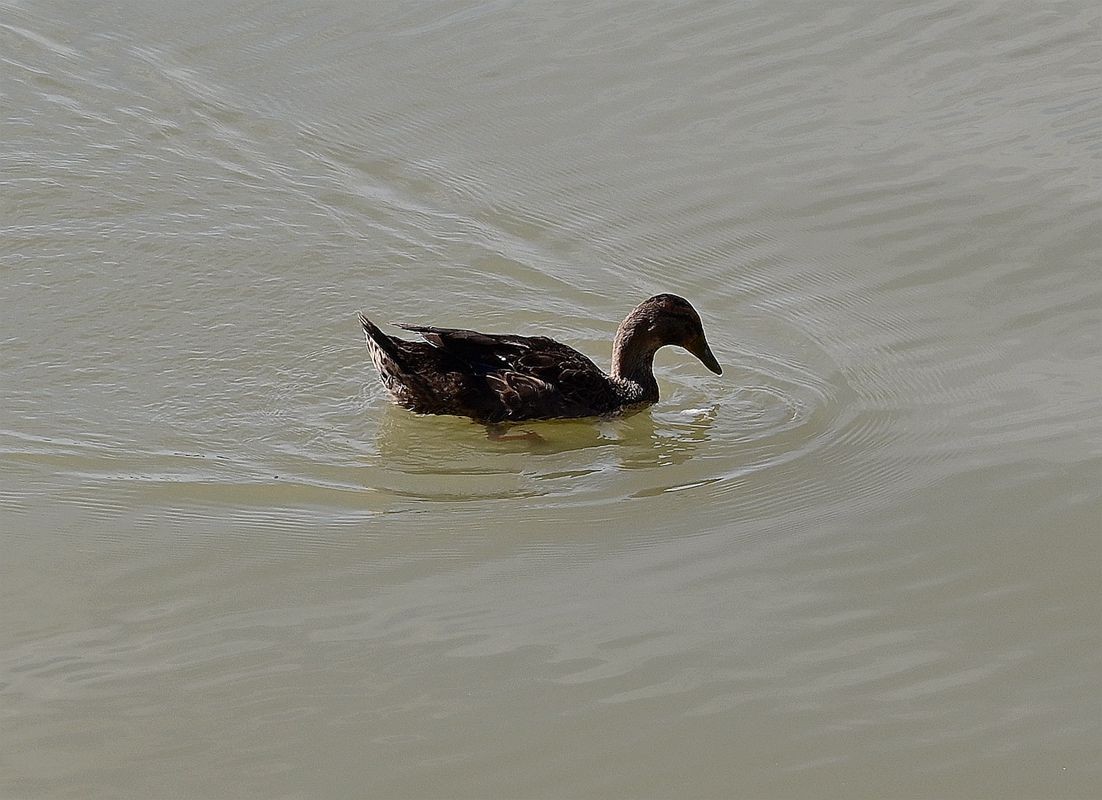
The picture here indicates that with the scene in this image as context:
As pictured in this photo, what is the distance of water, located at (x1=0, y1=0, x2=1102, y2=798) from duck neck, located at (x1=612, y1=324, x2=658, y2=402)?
0.27m

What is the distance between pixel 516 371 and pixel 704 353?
105 centimetres

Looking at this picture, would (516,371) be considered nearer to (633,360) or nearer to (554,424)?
(554,424)

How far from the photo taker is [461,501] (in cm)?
667

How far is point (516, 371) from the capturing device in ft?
25.9

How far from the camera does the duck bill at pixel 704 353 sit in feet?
26.9

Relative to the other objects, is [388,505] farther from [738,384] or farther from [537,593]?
[738,384]

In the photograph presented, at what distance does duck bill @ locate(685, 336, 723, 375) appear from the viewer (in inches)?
322

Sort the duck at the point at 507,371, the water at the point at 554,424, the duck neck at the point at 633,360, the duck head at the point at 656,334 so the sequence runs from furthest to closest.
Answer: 1. the duck neck at the point at 633,360
2. the duck head at the point at 656,334
3. the duck at the point at 507,371
4. the water at the point at 554,424

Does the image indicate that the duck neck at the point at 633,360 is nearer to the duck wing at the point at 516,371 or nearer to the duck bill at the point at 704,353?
the duck bill at the point at 704,353

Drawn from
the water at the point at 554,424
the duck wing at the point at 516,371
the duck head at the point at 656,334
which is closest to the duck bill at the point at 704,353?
the duck head at the point at 656,334

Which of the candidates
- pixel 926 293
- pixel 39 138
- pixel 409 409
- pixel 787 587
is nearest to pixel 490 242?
pixel 409 409

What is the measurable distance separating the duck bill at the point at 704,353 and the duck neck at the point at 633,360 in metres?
0.21

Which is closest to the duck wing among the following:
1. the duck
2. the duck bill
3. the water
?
the duck

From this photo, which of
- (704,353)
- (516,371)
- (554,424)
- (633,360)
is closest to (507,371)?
(516,371)
